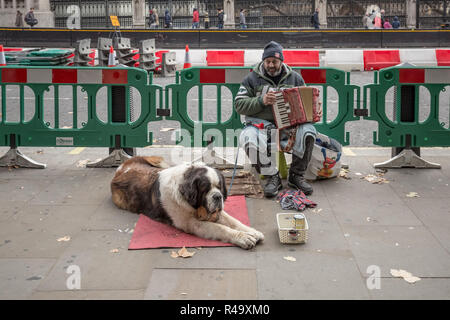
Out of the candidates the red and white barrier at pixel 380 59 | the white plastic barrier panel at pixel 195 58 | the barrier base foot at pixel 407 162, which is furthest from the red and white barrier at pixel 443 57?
the barrier base foot at pixel 407 162

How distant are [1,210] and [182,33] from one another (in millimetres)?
23662

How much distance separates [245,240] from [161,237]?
744mm

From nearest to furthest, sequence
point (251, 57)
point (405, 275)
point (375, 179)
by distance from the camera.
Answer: point (405, 275), point (375, 179), point (251, 57)

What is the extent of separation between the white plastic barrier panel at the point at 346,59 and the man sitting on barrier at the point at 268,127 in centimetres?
1500

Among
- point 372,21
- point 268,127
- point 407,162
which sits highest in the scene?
point 372,21

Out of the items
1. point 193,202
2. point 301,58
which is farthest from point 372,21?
point 193,202

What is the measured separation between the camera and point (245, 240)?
506 cm

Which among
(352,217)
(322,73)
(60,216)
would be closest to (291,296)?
(352,217)

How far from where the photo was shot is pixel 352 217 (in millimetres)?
5930

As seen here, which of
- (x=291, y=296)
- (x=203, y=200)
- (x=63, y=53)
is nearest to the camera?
(x=291, y=296)

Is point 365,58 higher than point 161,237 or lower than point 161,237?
higher

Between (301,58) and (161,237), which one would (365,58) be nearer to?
(301,58)

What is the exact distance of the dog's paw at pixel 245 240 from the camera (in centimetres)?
504

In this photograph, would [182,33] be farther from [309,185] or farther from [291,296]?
[291,296]
